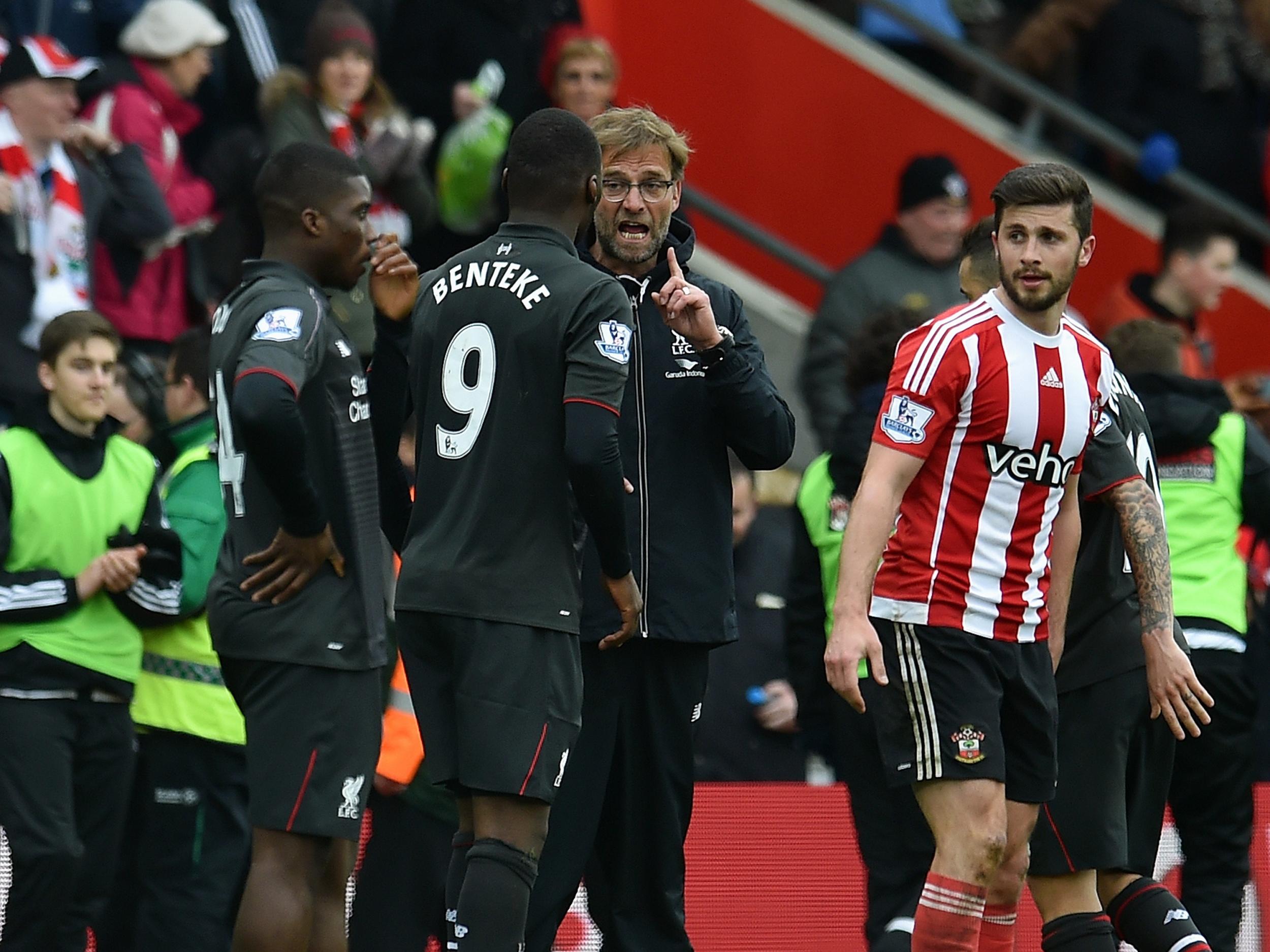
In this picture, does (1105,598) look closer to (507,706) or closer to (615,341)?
(615,341)

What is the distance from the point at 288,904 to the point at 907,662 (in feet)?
5.65

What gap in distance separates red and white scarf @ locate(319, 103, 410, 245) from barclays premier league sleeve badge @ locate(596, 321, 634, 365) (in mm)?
3933

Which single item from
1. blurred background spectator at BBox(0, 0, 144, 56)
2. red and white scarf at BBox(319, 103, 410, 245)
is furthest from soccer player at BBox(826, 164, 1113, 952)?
blurred background spectator at BBox(0, 0, 144, 56)

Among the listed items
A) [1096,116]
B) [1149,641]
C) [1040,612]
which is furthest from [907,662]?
[1096,116]

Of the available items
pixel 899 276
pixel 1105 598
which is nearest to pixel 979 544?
pixel 1105 598

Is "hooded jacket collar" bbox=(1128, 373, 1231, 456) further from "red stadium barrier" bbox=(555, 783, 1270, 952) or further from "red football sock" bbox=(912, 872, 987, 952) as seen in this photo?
"red football sock" bbox=(912, 872, 987, 952)

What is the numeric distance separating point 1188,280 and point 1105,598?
4.03 metres

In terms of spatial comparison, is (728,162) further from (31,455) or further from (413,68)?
(31,455)

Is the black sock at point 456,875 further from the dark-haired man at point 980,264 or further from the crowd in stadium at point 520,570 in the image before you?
the dark-haired man at point 980,264

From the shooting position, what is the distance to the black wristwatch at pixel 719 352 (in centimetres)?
550

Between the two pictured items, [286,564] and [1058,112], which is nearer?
[286,564]

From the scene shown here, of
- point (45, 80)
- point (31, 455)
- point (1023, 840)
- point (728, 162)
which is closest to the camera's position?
point (1023, 840)

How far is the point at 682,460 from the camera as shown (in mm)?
5691

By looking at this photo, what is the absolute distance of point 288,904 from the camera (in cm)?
539
